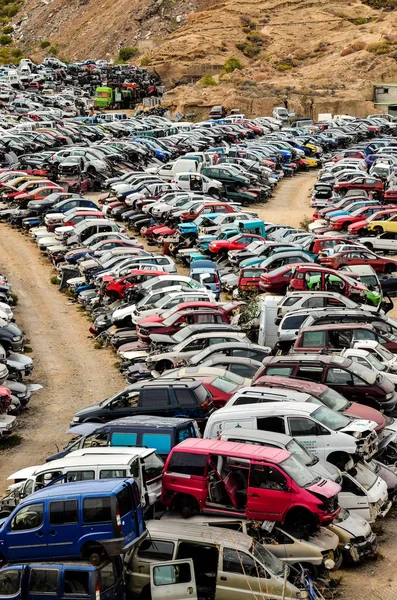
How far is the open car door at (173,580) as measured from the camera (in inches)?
501

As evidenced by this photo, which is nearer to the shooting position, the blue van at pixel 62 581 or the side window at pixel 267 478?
the blue van at pixel 62 581

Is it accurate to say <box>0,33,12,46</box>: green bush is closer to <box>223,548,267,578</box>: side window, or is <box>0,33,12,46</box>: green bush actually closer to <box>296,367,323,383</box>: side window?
<box>296,367,323,383</box>: side window

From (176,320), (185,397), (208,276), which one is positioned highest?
(185,397)

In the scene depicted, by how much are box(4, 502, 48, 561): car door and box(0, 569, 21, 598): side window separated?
1.58 feet

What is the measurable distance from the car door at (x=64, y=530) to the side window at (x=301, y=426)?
14.8ft

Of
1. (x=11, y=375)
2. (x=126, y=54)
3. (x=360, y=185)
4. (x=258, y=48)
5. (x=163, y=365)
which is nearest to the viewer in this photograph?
(x=163, y=365)

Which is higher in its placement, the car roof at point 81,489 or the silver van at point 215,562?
the car roof at point 81,489

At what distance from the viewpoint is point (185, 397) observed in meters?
18.2

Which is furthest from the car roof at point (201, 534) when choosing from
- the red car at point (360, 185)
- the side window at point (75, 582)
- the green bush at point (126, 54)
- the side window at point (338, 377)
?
the green bush at point (126, 54)

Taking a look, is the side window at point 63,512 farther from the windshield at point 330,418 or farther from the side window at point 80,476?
the windshield at point 330,418

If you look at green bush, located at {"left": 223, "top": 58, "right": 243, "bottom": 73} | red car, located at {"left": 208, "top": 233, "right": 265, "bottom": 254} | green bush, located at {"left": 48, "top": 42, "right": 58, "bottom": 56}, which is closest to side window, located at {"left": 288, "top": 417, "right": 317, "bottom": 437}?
red car, located at {"left": 208, "top": 233, "right": 265, "bottom": 254}

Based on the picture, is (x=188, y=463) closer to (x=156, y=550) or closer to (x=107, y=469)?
(x=107, y=469)

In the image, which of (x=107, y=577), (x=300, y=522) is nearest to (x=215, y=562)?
(x=107, y=577)

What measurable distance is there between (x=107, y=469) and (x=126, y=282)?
606 inches
